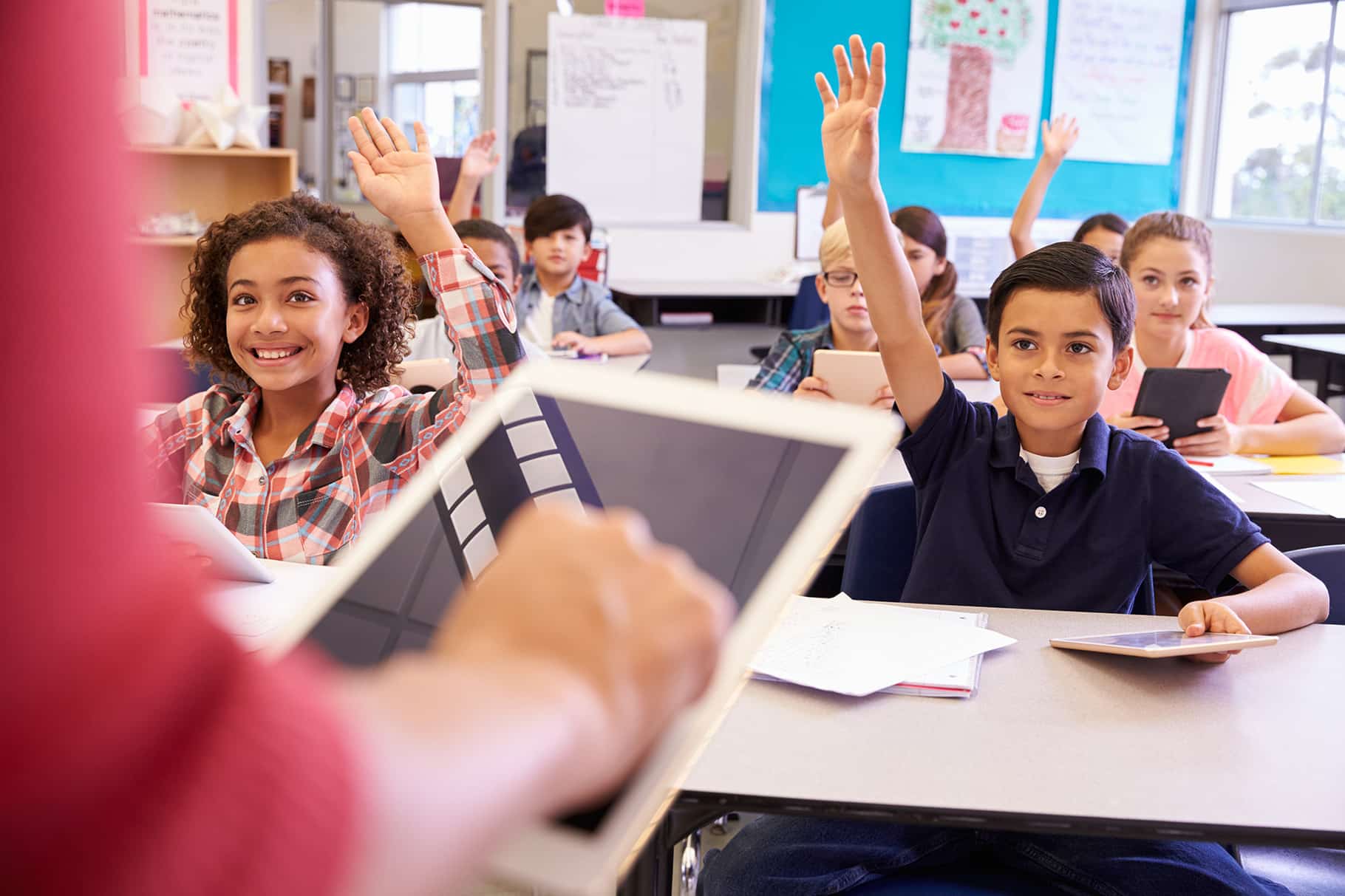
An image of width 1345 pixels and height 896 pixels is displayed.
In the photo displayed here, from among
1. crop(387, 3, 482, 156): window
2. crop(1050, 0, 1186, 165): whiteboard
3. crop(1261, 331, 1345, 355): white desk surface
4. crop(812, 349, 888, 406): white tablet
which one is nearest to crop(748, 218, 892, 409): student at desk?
crop(812, 349, 888, 406): white tablet

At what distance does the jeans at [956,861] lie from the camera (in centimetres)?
135

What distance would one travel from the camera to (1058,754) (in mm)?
1215

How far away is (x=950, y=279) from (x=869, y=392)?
1.62 metres

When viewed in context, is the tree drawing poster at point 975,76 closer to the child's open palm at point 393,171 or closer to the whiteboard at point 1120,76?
the whiteboard at point 1120,76

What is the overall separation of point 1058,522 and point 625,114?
16.8ft

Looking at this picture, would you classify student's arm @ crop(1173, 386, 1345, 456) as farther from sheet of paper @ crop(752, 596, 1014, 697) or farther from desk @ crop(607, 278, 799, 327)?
desk @ crop(607, 278, 799, 327)

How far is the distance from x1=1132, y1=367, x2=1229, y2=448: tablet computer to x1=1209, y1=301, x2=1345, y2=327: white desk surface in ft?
8.96

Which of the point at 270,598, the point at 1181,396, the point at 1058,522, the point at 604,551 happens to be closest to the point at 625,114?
the point at 1181,396

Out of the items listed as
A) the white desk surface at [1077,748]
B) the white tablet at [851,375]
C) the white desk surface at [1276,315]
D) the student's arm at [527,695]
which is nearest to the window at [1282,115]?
the white desk surface at [1276,315]

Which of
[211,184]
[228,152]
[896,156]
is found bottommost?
[211,184]

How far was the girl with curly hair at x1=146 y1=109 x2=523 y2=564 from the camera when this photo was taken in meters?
1.85

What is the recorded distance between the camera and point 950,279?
422 centimetres

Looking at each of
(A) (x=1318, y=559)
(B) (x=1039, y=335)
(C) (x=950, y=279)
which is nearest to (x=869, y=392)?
(B) (x=1039, y=335)

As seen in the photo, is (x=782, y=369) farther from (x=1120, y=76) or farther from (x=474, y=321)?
(x=1120, y=76)
